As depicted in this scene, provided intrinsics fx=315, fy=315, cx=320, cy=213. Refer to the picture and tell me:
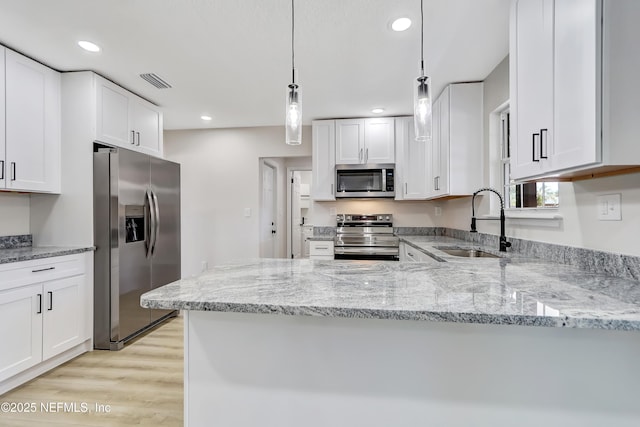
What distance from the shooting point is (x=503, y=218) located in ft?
7.56

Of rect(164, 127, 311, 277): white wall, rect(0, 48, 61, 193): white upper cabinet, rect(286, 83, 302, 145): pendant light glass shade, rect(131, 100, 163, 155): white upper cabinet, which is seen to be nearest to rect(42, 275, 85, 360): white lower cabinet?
rect(0, 48, 61, 193): white upper cabinet

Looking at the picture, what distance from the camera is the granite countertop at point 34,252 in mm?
2123

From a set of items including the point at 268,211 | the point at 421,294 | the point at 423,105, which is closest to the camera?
the point at 421,294

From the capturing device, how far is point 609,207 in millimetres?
1473

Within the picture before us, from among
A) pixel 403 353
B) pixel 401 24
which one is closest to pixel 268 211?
pixel 401 24

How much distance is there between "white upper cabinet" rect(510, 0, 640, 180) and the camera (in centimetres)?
108

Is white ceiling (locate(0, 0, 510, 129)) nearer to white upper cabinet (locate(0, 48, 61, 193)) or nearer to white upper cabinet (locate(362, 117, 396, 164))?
white upper cabinet (locate(0, 48, 61, 193))

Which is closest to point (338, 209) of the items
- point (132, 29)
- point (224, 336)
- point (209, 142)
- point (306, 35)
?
point (209, 142)

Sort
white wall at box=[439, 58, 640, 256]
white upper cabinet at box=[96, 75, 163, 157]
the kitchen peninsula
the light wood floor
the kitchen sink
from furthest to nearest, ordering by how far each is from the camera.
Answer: white upper cabinet at box=[96, 75, 163, 157] < the kitchen sink < the light wood floor < white wall at box=[439, 58, 640, 256] < the kitchen peninsula

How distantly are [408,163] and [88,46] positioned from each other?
3329 millimetres

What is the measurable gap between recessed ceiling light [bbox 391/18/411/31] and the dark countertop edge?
1.90m

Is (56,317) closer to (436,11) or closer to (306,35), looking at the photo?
(306,35)

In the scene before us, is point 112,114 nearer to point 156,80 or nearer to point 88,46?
point 156,80

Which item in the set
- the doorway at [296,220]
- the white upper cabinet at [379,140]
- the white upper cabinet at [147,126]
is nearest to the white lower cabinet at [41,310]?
the white upper cabinet at [147,126]
